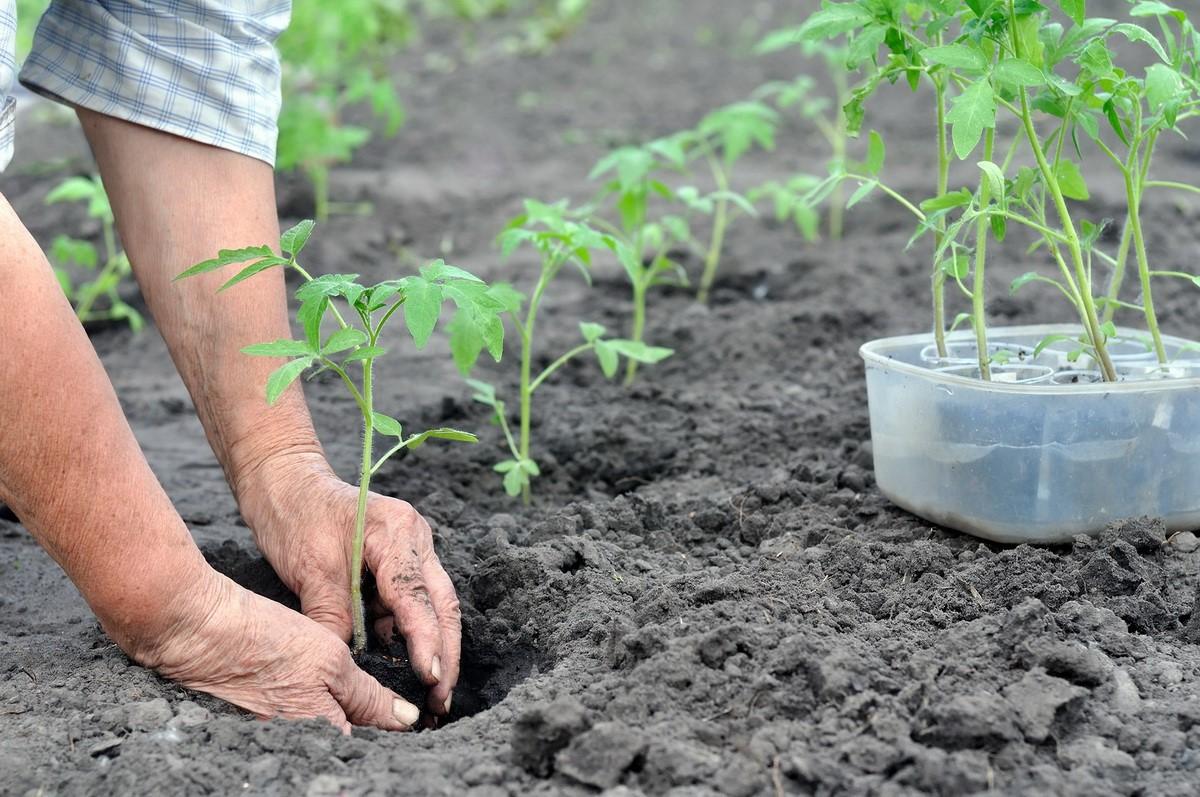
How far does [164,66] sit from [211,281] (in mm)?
421

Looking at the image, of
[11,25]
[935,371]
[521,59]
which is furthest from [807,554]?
[521,59]

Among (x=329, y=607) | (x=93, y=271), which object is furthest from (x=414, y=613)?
(x=93, y=271)

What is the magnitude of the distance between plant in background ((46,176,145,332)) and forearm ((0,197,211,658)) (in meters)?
2.02

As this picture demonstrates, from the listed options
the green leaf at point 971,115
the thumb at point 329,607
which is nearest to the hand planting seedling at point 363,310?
the thumb at point 329,607

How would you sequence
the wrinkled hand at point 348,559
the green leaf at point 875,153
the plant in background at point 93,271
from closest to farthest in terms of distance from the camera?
the wrinkled hand at point 348,559 < the green leaf at point 875,153 < the plant in background at point 93,271

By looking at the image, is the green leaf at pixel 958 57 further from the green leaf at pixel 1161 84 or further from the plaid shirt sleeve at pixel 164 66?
the plaid shirt sleeve at pixel 164 66

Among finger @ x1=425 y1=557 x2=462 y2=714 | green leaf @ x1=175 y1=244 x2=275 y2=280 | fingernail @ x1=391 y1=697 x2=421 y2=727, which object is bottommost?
fingernail @ x1=391 y1=697 x2=421 y2=727

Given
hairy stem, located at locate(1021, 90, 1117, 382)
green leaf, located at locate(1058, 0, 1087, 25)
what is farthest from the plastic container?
green leaf, located at locate(1058, 0, 1087, 25)

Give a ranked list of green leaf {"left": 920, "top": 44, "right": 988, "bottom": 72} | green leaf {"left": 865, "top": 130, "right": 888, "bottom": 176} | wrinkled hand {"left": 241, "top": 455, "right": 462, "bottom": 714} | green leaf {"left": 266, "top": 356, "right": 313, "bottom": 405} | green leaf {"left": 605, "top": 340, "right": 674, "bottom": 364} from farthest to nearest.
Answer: green leaf {"left": 605, "top": 340, "right": 674, "bottom": 364} → green leaf {"left": 865, "top": 130, "right": 888, "bottom": 176} → wrinkled hand {"left": 241, "top": 455, "right": 462, "bottom": 714} → green leaf {"left": 920, "top": 44, "right": 988, "bottom": 72} → green leaf {"left": 266, "top": 356, "right": 313, "bottom": 405}

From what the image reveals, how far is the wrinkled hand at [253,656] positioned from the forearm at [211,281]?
1.47 ft

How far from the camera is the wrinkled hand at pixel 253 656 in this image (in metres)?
1.84

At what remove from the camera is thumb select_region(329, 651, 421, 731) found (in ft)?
6.18

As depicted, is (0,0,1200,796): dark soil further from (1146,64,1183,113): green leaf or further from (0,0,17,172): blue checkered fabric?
(0,0,17,172): blue checkered fabric

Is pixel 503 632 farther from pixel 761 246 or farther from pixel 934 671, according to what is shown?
pixel 761 246
